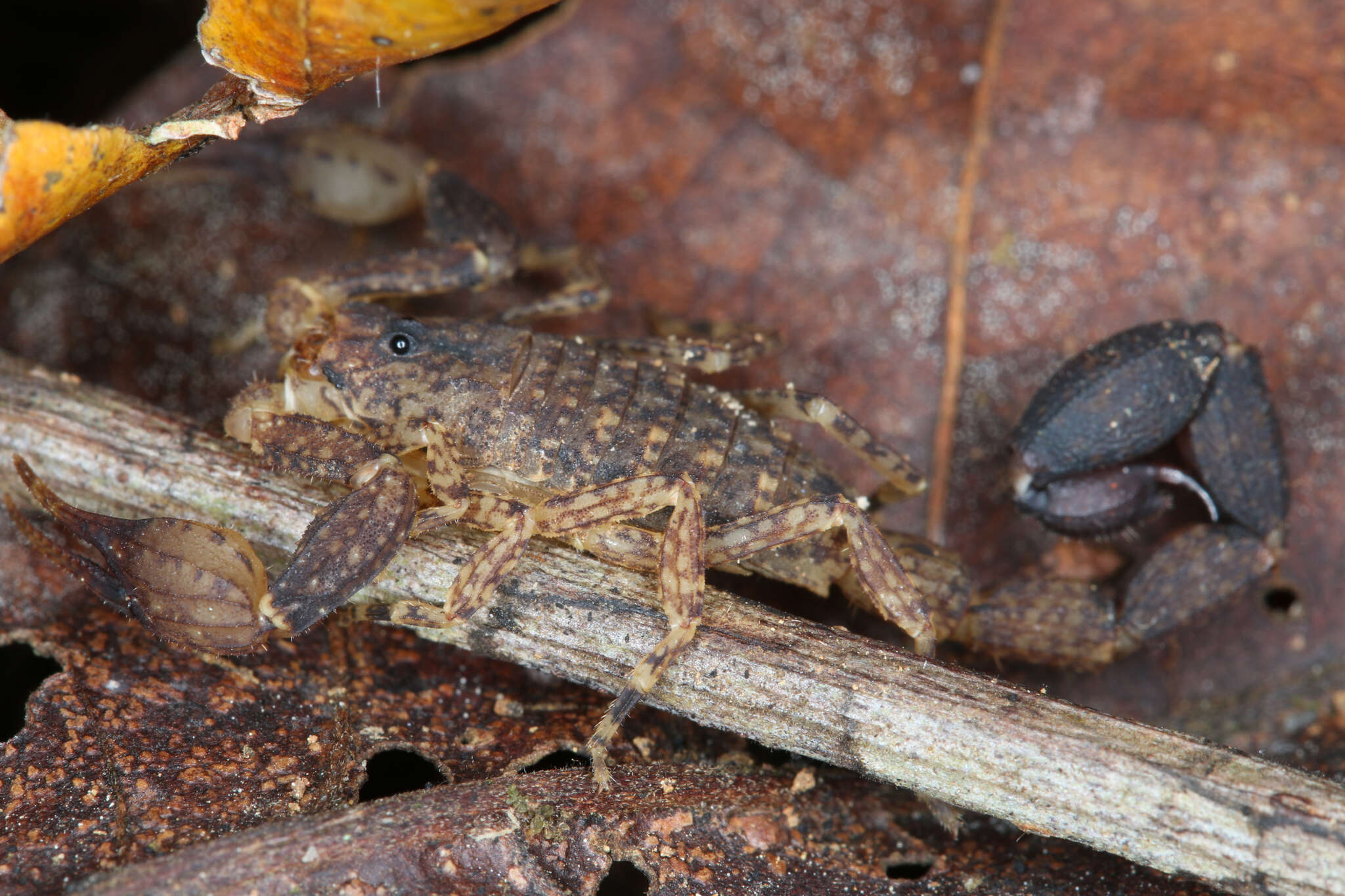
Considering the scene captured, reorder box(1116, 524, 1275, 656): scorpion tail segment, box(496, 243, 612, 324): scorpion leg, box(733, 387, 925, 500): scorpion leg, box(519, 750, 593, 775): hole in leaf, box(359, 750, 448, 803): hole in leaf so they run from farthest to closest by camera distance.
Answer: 1. box(496, 243, 612, 324): scorpion leg
2. box(733, 387, 925, 500): scorpion leg
3. box(1116, 524, 1275, 656): scorpion tail segment
4. box(519, 750, 593, 775): hole in leaf
5. box(359, 750, 448, 803): hole in leaf

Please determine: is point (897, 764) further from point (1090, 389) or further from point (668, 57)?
point (668, 57)

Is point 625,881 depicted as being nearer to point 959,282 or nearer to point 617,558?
point 617,558

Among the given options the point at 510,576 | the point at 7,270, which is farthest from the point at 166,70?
the point at 510,576

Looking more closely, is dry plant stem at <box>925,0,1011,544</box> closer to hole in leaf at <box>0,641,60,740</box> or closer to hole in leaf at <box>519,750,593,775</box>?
hole in leaf at <box>519,750,593,775</box>

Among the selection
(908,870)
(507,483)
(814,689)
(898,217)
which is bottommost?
(908,870)

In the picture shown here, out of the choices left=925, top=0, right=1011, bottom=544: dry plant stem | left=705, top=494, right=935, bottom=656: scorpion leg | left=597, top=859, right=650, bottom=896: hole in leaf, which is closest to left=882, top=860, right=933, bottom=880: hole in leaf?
left=705, top=494, right=935, bottom=656: scorpion leg

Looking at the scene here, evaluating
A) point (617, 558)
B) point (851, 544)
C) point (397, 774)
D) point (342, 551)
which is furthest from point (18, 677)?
point (851, 544)
